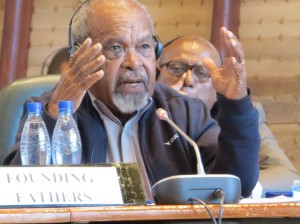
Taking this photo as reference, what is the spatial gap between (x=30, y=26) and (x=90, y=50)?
2.97 meters

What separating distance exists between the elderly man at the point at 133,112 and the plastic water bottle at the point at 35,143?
0.03m

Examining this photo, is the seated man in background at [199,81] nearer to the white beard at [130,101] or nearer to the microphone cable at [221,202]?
the white beard at [130,101]

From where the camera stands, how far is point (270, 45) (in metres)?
4.23

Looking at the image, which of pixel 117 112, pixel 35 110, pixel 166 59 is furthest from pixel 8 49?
pixel 35 110

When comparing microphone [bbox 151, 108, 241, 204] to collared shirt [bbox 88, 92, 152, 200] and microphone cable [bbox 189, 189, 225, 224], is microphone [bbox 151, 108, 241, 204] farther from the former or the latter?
collared shirt [bbox 88, 92, 152, 200]

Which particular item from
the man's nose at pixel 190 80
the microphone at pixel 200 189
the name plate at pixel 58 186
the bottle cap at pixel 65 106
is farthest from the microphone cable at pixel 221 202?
the man's nose at pixel 190 80

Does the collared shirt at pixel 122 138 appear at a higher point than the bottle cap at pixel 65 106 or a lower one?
lower

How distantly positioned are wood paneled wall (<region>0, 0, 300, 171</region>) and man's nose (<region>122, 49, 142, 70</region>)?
215cm

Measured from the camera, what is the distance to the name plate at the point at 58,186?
4.19ft

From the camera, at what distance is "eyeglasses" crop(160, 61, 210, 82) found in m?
3.07

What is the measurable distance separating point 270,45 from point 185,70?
1.27m

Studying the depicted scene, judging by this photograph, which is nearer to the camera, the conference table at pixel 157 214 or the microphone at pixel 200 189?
the conference table at pixel 157 214

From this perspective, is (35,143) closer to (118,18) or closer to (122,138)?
(122,138)

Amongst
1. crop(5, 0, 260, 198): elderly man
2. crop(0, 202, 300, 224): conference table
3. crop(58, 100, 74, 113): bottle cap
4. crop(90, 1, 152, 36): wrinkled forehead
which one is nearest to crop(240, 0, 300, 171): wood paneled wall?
crop(5, 0, 260, 198): elderly man
